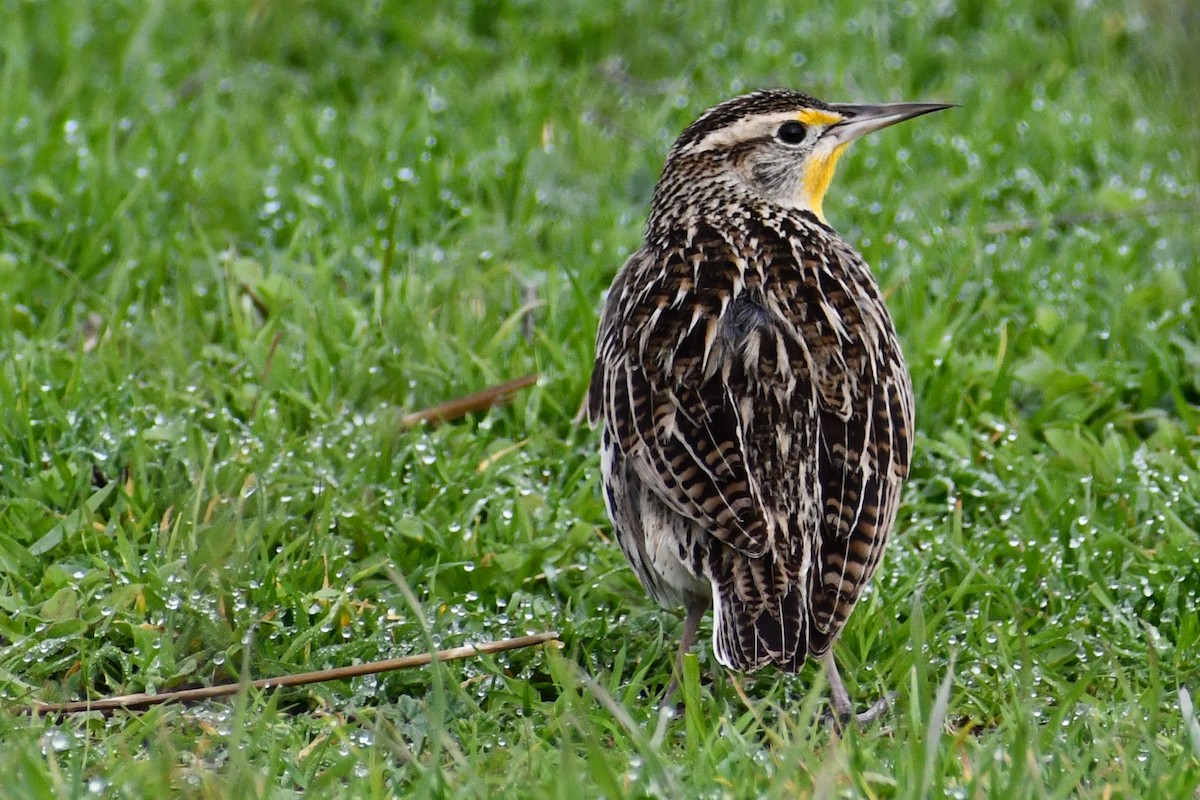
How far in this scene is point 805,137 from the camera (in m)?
5.57

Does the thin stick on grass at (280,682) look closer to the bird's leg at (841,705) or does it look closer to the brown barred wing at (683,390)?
the brown barred wing at (683,390)

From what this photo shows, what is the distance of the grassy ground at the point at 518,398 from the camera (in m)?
4.28

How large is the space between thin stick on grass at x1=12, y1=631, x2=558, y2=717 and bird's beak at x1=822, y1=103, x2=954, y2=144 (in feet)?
6.19

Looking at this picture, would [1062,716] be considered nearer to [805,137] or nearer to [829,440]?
[829,440]

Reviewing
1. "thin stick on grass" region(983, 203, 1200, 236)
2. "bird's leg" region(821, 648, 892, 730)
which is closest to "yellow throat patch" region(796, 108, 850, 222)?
"bird's leg" region(821, 648, 892, 730)

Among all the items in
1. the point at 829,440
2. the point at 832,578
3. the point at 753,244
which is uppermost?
the point at 753,244

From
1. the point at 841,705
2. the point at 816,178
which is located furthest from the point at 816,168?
the point at 841,705

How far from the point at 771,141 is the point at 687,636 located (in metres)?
1.64

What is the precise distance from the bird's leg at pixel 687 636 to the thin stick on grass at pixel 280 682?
1.13 ft

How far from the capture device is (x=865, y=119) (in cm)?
562

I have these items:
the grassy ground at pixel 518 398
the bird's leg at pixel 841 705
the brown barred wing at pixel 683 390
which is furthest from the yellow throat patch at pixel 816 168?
the bird's leg at pixel 841 705

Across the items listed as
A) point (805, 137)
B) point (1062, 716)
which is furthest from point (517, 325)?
point (1062, 716)

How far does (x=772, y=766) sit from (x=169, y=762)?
1.35m

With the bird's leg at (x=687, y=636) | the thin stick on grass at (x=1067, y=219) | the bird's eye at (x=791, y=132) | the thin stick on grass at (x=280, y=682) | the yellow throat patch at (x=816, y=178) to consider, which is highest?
the bird's eye at (x=791, y=132)
